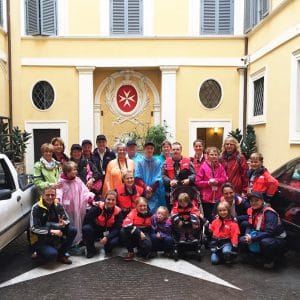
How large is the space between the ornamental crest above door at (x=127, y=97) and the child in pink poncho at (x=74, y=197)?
30.4ft

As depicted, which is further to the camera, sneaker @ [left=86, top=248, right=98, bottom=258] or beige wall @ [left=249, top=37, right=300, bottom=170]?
beige wall @ [left=249, top=37, right=300, bottom=170]

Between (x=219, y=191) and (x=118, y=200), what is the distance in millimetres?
1521

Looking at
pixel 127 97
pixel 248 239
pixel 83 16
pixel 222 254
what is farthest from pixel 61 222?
pixel 83 16

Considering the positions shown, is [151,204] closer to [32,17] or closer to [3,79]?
[3,79]

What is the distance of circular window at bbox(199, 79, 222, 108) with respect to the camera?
46.2 ft

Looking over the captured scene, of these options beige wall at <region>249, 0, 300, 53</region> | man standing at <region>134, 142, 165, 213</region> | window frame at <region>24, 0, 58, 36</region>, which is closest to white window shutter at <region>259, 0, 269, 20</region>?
beige wall at <region>249, 0, 300, 53</region>

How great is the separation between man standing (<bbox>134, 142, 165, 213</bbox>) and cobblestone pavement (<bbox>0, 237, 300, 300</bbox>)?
118 centimetres

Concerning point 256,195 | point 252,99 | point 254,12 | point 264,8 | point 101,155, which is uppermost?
point 254,12

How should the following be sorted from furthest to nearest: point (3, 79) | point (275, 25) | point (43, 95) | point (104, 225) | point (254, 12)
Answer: point (43, 95) → point (3, 79) → point (254, 12) → point (275, 25) → point (104, 225)

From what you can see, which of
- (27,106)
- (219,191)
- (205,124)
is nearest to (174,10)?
(205,124)

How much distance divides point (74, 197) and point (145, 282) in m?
1.67

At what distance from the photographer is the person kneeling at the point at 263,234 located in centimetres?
489

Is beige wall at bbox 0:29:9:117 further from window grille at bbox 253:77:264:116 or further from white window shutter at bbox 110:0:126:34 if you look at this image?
window grille at bbox 253:77:264:116

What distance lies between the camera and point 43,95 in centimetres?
1412
